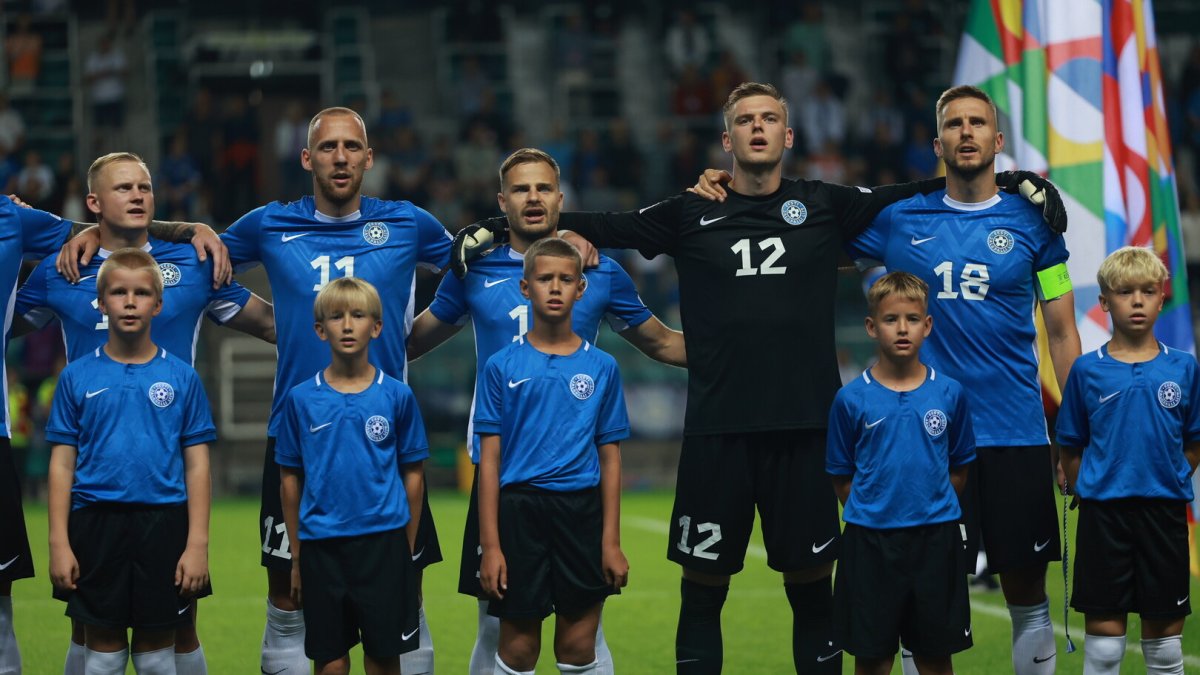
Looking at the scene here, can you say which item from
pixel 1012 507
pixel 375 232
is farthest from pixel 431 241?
pixel 1012 507

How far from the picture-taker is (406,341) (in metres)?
6.27

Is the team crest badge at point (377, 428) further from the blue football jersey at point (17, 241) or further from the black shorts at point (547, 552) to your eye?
the blue football jersey at point (17, 241)

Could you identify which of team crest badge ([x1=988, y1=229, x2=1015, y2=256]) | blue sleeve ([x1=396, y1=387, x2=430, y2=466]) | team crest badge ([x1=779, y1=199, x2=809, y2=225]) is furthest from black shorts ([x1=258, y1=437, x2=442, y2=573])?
team crest badge ([x1=988, y1=229, x2=1015, y2=256])

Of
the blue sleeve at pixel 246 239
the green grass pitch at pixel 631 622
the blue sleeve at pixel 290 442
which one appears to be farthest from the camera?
the green grass pitch at pixel 631 622

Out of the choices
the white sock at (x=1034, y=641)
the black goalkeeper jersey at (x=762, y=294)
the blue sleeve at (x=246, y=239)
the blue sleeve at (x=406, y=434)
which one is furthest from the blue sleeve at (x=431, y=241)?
the white sock at (x=1034, y=641)

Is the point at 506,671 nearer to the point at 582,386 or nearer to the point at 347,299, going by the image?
the point at 582,386

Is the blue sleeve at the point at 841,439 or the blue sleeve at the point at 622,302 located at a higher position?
the blue sleeve at the point at 622,302

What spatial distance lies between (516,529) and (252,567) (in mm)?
6870

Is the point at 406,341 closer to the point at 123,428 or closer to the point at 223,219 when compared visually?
the point at 123,428

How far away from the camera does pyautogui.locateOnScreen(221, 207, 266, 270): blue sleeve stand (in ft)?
20.5

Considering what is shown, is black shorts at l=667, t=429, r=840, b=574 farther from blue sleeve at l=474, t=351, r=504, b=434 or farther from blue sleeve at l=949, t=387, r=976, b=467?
blue sleeve at l=474, t=351, r=504, b=434

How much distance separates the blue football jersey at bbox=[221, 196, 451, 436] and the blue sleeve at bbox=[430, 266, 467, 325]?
114 millimetres

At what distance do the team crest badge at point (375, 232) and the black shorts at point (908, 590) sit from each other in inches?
84.2

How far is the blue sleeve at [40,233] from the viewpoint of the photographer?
615cm
